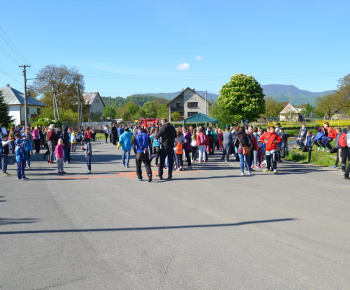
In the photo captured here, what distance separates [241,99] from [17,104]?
4464 centimetres

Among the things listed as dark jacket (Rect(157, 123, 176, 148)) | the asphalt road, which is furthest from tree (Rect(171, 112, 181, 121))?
the asphalt road

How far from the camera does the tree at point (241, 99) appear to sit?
67.2 metres

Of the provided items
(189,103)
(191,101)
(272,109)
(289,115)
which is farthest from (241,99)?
(289,115)

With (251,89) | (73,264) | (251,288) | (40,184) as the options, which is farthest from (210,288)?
(251,89)

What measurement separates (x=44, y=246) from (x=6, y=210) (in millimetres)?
2929

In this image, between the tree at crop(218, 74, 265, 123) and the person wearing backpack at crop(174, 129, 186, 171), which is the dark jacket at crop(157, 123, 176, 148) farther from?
the tree at crop(218, 74, 265, 123)

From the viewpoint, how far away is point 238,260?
4730 millimetres

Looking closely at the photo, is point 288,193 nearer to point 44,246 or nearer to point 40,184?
point 44,246

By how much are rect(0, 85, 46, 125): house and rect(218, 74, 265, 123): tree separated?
39.0 m

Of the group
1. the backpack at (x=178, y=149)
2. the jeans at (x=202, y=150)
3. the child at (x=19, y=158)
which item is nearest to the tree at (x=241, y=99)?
the jeans at (x=202, y=150)

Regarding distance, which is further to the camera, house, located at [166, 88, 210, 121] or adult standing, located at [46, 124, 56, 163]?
house, located at [166, 88, 210, 121]

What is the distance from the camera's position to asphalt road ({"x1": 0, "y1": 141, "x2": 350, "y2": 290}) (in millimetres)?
4242

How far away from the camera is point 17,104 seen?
68.6 metres

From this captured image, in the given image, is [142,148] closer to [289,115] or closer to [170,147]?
[170,147]
